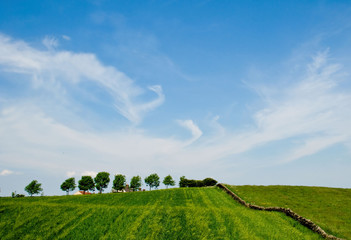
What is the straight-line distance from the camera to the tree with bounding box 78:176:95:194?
103 meters

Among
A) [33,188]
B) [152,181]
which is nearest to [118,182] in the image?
[152,181]

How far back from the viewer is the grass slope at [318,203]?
23.7 m

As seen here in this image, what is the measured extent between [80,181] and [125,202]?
77442mm

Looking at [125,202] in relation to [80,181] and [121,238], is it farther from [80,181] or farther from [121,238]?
[80,181]

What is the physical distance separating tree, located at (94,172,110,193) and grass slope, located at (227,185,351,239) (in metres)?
78.3

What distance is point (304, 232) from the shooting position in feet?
66.3

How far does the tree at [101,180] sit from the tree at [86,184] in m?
2.30

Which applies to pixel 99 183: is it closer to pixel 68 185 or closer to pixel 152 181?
pixel 68 185

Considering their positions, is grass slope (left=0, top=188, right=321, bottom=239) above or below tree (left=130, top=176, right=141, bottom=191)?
below

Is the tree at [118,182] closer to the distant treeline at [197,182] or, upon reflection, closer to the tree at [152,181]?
the tree at [152,181]

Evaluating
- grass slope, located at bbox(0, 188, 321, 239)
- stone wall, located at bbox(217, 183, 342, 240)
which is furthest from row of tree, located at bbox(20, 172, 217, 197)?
grass slope, located at bbox(0, 188, 321, 239)

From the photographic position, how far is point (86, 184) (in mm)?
102875

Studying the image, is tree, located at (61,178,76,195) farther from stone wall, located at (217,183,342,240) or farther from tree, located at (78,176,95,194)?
stone wall, located at (217,183,342,240)


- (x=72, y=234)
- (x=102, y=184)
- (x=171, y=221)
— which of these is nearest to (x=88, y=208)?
(x=72, y=234)
